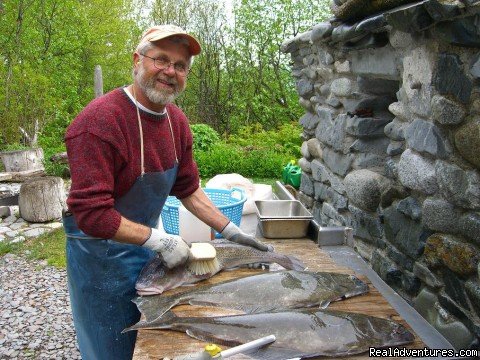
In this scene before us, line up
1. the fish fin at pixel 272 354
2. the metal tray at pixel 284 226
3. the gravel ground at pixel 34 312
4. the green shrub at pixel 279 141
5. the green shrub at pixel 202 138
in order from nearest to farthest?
1. the fish fin at pixel 272 354
2. the metal tray at pixel 284 226
3. the gravel ground at pixel 34 312
4. the green shrub at pixel 279 141
5. the green shrub at pixel 202 138

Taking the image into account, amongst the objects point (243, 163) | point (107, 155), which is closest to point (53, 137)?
point (243, 163)

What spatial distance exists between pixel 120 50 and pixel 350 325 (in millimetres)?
18902

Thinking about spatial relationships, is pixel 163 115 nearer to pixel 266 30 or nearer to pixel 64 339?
pixel 64 339

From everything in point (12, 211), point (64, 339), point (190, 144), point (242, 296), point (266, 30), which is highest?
point (266, 30)

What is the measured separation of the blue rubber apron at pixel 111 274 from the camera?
2717mm

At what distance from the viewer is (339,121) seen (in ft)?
15.9

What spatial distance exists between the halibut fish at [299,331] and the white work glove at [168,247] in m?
0.42

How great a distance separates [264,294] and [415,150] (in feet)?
4.81

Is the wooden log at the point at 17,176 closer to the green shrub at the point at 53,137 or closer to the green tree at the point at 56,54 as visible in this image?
the green shrub at the point at 53,137

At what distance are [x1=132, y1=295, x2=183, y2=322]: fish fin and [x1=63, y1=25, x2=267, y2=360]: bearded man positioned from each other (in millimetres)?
225

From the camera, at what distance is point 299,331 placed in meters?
2.06

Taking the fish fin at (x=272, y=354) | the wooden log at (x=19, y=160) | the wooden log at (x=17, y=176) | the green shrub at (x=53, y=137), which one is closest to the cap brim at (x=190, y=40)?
the fish fin at (x=272, y=354)

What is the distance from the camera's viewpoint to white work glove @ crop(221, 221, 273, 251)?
10.1 ft

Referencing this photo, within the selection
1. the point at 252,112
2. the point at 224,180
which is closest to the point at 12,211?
the point at 224,180
